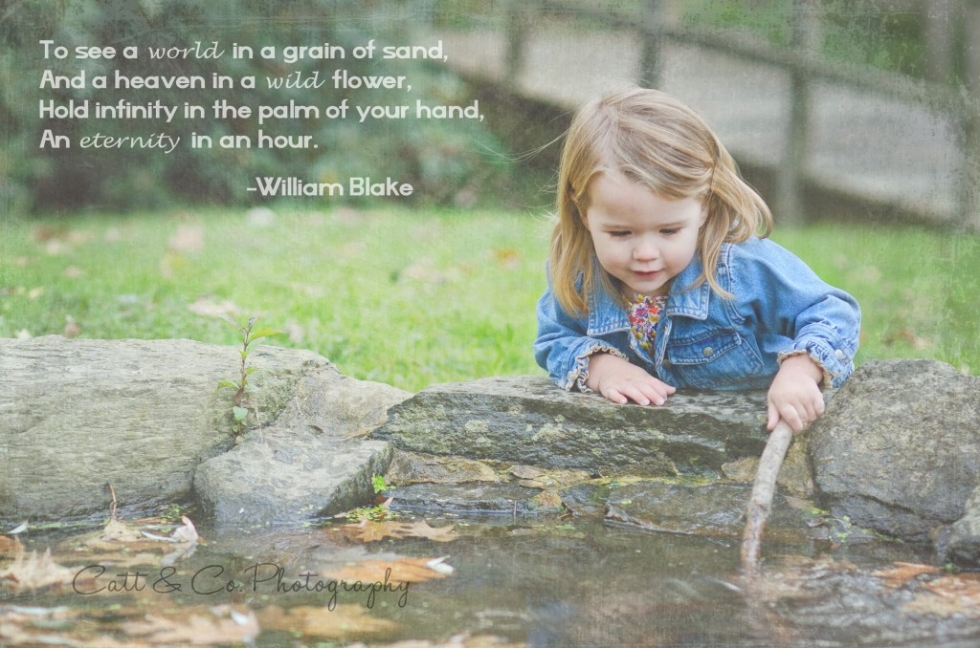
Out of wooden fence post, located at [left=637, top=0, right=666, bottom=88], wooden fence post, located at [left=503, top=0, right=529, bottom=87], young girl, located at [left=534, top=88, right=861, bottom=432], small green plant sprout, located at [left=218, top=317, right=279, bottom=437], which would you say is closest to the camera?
young girl, located at [left=534, top=88, right=861, bottom=432]

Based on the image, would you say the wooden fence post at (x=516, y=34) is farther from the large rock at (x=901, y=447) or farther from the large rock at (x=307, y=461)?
the large rock at (x=901, y=447)

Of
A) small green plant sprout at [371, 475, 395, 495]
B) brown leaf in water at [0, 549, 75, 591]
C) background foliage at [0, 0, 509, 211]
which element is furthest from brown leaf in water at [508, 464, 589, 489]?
background foliage at [0, 0, 509, 211]

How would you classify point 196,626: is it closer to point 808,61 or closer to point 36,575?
point 36,575

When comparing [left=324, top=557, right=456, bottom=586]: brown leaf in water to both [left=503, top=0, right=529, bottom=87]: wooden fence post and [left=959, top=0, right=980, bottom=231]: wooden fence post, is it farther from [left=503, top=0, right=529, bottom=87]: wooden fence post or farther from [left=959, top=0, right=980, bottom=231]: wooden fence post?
[left=959, top=0, right=980, bottom=231]: wooden fence post

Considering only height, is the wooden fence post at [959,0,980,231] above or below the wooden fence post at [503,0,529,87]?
below

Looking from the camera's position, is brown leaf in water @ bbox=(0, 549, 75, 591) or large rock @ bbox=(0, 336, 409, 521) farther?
large rock @ bbox=(0, 336, 409, 521)

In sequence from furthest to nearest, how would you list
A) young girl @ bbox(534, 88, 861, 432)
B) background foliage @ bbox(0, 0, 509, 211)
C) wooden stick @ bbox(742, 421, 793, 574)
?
background foliage @ bbox(0, 0, 509, 211)
young girl @ bbox(534, 88, 861, 432)
wooden stick @ bbox(742, 421, 793, 574)

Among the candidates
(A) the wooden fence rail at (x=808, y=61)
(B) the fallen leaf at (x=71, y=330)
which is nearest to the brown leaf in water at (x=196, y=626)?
(B) the fallen leaf at (x=71, y=330)

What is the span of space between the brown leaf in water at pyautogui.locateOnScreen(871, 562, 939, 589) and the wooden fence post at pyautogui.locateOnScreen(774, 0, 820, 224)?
264cm

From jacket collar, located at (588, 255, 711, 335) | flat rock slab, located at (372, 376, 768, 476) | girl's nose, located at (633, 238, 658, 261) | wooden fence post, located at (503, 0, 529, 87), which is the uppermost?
wooden fence post, located at (503, 0, 529, 87)

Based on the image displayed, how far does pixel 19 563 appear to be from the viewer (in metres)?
2.14

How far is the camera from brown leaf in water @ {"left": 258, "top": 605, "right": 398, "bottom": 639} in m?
1.82

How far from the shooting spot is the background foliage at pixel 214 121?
4.02m

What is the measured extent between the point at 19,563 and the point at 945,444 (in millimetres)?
2054
